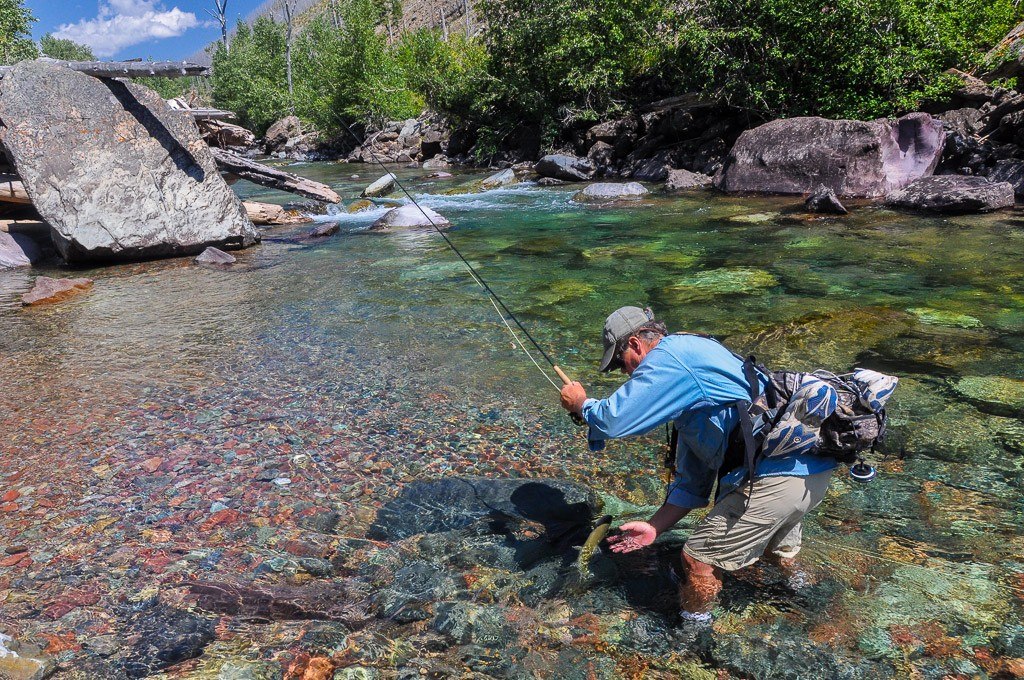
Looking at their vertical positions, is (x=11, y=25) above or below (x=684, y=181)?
above

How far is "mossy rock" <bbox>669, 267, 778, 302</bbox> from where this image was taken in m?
8.32

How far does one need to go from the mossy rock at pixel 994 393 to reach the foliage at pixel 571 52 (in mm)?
17487

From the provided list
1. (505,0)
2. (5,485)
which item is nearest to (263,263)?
(5,485)

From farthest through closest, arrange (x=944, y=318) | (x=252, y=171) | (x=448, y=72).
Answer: (x=448, y=72) → (x=252, y=171) → (x=944, y=318)

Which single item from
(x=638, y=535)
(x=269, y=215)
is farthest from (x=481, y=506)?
(x=269, y=215)

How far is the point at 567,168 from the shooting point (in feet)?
69.4

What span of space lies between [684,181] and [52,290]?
46.3 ft

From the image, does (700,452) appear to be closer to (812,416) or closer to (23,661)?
(812,416)

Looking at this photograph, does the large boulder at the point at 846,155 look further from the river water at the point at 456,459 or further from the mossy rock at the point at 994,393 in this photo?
the mossy rock at the point at 994,393

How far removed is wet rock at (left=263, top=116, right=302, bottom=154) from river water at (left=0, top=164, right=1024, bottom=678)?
141 feet

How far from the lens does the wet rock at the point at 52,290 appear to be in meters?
9.02

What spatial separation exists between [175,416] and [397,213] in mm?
9739

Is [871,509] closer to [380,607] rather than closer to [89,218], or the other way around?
[380,607]

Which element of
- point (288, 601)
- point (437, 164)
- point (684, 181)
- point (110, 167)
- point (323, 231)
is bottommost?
point (288, 601)
